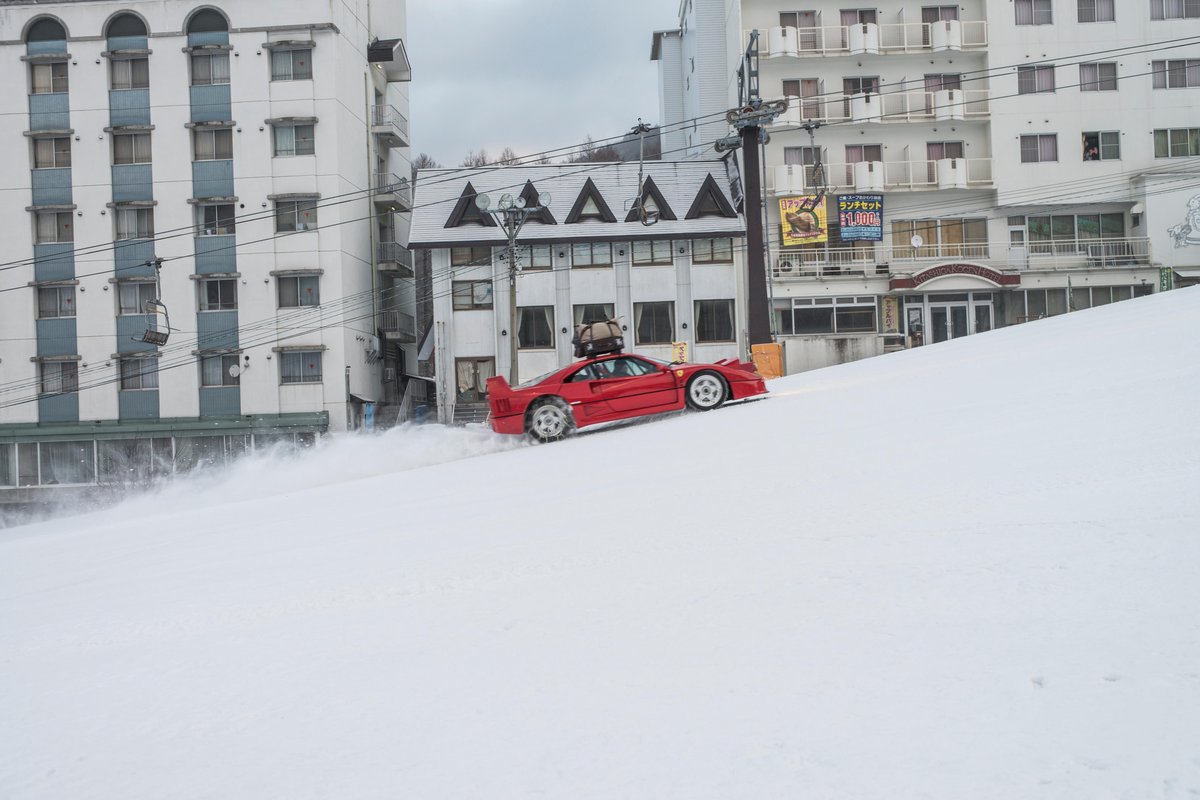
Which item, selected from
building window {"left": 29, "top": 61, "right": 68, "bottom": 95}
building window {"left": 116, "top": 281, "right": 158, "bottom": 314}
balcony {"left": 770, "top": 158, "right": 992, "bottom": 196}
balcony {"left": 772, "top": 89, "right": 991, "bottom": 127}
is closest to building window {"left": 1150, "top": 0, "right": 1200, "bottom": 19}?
balcony {"left": 772, "top": 89, "right": 991, "bottom": 127}

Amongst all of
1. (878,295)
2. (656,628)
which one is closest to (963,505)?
(656,628)

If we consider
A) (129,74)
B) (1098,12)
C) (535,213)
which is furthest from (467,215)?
(1098,12)

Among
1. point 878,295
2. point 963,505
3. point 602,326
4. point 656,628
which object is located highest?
point 878,295

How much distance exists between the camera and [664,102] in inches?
2394

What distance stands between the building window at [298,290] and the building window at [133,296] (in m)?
5.52

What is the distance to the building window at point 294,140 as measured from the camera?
4062cm

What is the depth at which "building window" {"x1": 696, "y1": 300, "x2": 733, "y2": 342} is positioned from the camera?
41.9m

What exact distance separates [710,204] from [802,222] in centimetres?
415

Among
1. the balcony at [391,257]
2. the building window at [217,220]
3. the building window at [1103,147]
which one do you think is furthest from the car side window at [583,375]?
the building window at [1103,147]

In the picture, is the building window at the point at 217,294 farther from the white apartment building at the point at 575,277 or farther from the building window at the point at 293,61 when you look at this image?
the building window at the point at 293,61

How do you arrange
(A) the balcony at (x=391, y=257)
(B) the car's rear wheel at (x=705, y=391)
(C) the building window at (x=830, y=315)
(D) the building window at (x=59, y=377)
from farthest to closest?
(A) the balcony at (x=391, y=257) < (C) the building window at (x=830, y=315) < (D) the building window at (x=59, y=377) < (B) the car's rear wheel at (x=705, y=391)

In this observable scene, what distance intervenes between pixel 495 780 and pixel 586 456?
340 inches

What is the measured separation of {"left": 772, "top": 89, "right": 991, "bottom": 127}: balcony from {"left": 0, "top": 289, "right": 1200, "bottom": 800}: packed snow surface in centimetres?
3592

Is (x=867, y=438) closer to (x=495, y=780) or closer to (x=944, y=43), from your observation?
(x=495, y=780)
